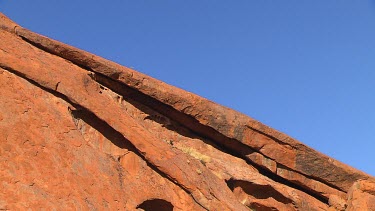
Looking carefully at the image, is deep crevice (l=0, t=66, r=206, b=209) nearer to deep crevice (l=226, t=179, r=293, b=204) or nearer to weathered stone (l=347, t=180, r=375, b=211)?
deep crevice (l=226, t=179, r=293, b=204)

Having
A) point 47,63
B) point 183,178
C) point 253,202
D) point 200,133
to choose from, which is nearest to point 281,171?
point 253,202

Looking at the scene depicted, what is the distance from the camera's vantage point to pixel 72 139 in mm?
12672

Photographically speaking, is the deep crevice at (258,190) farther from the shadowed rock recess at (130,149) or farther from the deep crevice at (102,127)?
the deep crevice at (102,127)

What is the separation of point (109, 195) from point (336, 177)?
11826 mm

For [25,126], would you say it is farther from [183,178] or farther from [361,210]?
[361,210]

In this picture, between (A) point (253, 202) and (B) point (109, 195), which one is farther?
(A) point (253, 202)

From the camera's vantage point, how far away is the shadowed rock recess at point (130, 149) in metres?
11.6

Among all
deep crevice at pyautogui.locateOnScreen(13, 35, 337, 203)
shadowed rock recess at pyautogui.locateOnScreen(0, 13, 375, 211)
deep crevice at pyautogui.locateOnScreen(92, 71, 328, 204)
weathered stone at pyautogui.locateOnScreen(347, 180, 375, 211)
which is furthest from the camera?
weathered stone at pyautogui.locateOnScreen(347, 180, 375, 211)

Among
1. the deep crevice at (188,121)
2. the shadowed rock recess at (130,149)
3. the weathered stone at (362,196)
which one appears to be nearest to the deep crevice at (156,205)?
the shadowed rock recess at (130,149)

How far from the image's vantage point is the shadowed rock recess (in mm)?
11586

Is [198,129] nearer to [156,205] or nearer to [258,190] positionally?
[258,190]

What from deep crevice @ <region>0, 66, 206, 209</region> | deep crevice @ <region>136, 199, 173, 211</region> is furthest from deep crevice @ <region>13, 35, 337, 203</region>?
deep crevice @ <region>136, 199, 173, 211</region>

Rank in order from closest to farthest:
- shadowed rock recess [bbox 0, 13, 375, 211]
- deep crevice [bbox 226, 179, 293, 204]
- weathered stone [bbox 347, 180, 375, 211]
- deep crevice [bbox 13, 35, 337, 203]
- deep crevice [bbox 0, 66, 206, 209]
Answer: shadowed rock recess [bbox 0, 13, 375, 211] → deep crevice [bbox 0, 66, 206, 209] → deep crevice [bbox 13, 35, 337, 203] → deep crevice [bbox 226, 179, 293, 204] → weathered stone [bbox 347, 180, 375, 211]

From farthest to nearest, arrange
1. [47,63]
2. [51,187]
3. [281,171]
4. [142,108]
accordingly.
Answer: [281,171]
[142,108]
[47,63]
[51,187]
